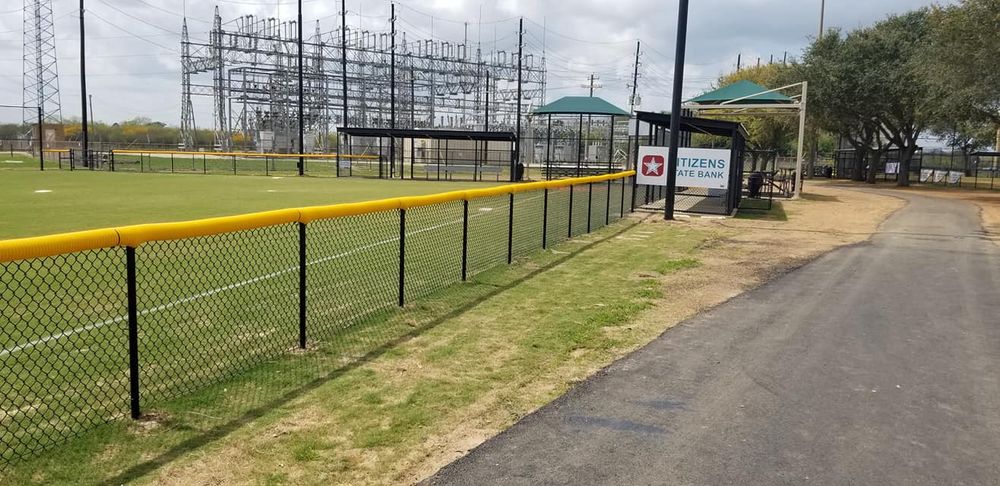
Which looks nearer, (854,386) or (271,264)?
(854,386)

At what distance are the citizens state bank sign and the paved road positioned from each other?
1089cm

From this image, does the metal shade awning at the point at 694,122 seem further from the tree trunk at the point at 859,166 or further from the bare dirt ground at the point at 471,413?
the tree trunk at the point at 859,166

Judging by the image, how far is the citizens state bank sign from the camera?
1939 cm

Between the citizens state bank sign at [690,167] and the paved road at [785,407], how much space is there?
10891mm

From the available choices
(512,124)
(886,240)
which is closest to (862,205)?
(886,240)

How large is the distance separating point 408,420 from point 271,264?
6.19m

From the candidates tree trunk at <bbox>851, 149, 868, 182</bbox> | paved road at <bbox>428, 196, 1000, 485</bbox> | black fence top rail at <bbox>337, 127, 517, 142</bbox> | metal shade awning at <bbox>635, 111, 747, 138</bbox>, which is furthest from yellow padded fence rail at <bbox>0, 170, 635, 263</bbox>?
tree trunk at <bbox>851, 149, 868, 182</bbox>

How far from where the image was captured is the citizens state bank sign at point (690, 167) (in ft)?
63.6

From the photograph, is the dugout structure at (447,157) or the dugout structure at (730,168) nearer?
the dugout structure at (730,168)

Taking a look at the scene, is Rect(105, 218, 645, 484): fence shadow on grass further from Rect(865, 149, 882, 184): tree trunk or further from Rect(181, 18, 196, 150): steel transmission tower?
Rect(181, 18, 196, 150): steel transmission tower

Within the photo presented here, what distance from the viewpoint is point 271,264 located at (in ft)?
32.9

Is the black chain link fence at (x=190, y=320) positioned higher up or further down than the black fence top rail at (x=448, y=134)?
further down

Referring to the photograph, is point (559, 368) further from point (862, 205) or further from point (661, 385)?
point (862, 205)

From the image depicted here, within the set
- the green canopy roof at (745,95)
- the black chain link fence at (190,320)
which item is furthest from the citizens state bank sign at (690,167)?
the black chain link fence at (190,320)
